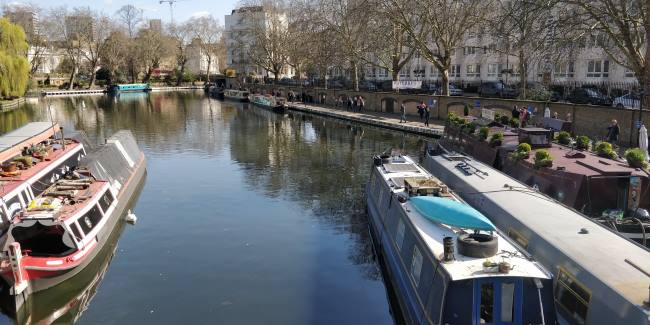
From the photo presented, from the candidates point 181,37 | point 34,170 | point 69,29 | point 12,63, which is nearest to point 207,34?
point 181,37

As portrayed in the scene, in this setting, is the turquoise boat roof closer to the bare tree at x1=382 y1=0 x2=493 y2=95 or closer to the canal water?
the canal water

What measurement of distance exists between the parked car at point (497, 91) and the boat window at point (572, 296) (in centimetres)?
3700

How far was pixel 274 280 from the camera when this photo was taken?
50.8 ft

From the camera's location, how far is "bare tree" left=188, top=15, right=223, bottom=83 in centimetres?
12156

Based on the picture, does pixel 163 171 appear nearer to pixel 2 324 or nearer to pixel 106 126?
pixel 2 324

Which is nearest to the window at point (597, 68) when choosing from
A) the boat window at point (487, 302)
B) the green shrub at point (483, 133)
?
the green shrub at point (483, 133)

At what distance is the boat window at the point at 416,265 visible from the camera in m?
11.7

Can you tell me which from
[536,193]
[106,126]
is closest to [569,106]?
[536,193]

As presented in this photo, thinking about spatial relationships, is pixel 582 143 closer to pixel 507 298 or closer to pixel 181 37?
pixel 507 298

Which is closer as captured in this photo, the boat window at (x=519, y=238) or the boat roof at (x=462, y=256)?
the boat roof at (x=462, y=256)

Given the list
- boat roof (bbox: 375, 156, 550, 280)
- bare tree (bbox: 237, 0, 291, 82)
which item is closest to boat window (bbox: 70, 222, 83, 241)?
boat roof (bbox: 375, 156, 550, 280)

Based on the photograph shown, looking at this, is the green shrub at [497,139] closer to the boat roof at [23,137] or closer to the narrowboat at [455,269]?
the narrowboat at [455,269]

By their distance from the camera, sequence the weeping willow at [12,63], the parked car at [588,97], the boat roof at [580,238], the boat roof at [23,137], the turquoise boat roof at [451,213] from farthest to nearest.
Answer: the weeping willow at [12,63], the parked car at [588,97], the boat roof at [23,137], the turquoise boat roof at [451,213], the boat roof at [580,238]

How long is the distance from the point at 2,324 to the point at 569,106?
3193cm
